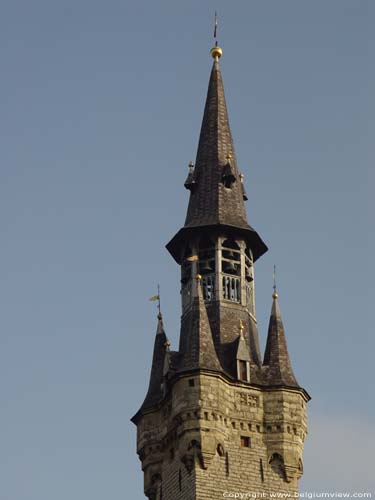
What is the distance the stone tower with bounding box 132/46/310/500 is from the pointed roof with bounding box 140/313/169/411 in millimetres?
65

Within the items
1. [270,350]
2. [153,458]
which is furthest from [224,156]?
[153,458]

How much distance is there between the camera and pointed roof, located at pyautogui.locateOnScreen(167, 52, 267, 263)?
240 feet

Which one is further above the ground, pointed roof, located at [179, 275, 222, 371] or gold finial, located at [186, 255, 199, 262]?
gold finial, located at [186, 255, 199, 262]

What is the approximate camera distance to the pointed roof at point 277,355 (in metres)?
68.9

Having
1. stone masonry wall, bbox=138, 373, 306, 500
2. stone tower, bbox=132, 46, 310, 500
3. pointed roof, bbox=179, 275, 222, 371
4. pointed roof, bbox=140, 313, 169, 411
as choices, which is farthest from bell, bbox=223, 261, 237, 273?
stone masonry wall, bbox=138, 373, 306, 500

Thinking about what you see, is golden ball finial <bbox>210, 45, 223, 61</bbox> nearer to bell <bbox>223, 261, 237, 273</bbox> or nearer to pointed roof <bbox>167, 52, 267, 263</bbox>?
pointed roof <bbox>167, 52, 267, 263</bbox>

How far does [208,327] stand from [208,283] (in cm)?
335

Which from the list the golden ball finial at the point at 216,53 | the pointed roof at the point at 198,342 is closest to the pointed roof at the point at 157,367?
the pointed roof at the point at 198,342

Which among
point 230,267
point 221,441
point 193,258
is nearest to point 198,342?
point 221,441

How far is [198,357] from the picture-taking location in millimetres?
67375

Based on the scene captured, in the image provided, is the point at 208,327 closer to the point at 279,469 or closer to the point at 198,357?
the point at 198,357

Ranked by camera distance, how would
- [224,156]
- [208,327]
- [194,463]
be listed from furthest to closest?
[224,156], [208,327], [194,463]

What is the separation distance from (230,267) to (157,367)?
577 centimetres

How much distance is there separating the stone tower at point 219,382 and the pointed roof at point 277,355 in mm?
46
